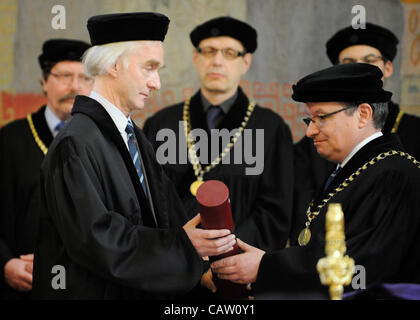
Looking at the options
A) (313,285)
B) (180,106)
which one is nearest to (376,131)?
(313,285)

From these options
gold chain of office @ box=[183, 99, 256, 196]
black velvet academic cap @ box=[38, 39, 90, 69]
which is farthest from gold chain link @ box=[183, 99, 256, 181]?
black velvet academic cap @ box=[38, 39, 90, 69]

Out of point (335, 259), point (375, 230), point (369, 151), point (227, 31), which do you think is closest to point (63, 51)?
point (227, 31)

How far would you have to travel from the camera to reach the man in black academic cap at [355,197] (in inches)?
125

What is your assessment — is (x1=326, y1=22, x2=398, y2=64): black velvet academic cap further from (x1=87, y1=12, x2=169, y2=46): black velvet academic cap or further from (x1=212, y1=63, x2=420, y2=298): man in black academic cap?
(x1=87, y1=12, x2=169, y2=46): black velvet academic cap

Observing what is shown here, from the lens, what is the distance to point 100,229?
298 cm

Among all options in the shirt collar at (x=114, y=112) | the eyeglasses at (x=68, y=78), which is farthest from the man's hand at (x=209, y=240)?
the eyeglasses at (x=68, y=78)

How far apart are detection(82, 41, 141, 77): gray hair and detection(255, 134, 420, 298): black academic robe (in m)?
1.35

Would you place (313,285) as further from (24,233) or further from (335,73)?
(24,233)

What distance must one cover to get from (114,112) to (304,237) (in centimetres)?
124

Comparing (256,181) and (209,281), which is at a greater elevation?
(256,181)

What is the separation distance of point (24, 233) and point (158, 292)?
2065mm

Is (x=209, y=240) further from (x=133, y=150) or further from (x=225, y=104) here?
(x=225, y=104)

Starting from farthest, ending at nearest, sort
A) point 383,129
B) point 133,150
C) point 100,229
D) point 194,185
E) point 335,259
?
point 383,129, point 194,185, point 133,150, point 100,229, point 335,259

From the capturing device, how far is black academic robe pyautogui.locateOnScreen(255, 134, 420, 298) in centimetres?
315
